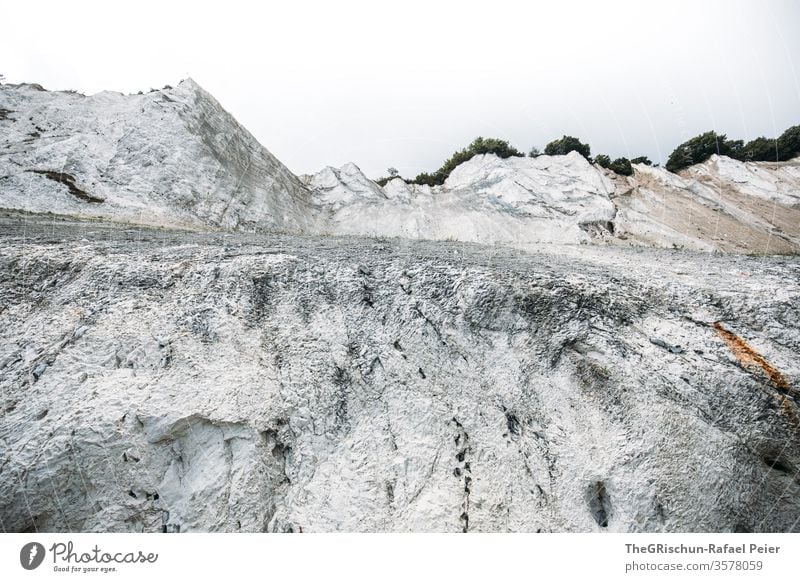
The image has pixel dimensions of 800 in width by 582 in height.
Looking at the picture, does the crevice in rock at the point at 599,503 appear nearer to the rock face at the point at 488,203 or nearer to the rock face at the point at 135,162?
the rock face at the point at 135,162

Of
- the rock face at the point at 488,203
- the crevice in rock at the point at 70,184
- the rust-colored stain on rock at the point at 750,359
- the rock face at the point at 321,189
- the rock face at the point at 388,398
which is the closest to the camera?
the rock face at the point at 388,398

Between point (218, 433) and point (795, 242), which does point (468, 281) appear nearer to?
point (218, 433)

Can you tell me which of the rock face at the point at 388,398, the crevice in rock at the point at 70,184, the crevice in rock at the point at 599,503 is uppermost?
the crevice in rock at the point at 70,184

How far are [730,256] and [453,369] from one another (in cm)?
1059

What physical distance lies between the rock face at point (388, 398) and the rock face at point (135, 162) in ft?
40.8

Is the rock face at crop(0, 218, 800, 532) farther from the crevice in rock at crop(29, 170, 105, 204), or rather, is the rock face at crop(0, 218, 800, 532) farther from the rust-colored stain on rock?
the crevice in rock at crop(29, 170, 105, 204)

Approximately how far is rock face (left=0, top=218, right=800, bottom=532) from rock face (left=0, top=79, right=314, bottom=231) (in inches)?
490

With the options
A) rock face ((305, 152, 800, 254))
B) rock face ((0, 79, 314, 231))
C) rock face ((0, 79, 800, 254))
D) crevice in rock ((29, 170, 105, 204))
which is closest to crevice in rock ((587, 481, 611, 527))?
rock face ((0, 79, 800, 254))

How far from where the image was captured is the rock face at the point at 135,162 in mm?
18891

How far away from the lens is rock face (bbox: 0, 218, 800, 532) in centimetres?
601

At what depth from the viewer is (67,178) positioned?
63.6ft

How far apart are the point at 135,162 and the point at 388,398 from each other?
22724mm

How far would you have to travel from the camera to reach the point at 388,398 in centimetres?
727

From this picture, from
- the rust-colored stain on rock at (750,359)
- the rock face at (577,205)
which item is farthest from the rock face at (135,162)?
the rust-colored stain on rock at (750,359)
